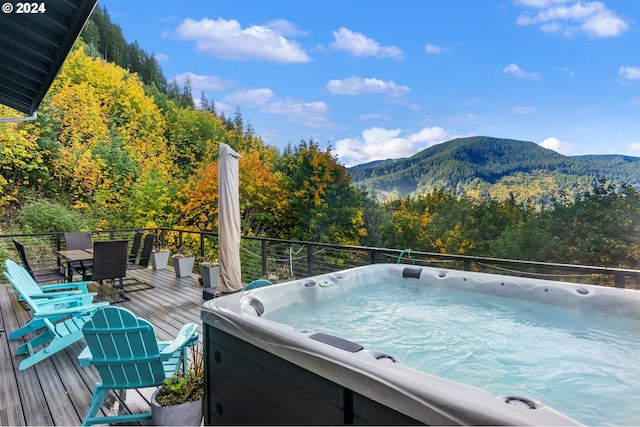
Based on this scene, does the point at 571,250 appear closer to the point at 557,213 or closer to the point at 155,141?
the point at 557,213

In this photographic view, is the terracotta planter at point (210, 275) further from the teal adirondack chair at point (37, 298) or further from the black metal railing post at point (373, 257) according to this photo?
the black metal railing post at point (373, 257)

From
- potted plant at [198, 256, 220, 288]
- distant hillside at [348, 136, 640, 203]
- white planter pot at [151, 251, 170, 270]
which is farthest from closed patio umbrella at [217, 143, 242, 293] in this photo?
distant hillside at [348, 136, 640, 203]

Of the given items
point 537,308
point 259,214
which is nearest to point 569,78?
point 259,214

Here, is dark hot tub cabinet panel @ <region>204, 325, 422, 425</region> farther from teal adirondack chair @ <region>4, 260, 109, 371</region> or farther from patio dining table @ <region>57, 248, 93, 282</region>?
patio dining table @ <region>57, 248, 93, 282</region>

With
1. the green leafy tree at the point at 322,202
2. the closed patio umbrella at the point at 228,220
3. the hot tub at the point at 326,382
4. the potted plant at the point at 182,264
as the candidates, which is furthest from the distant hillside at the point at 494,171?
the closed patio umbrella at the point at 228,220

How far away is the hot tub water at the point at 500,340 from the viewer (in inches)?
66.5

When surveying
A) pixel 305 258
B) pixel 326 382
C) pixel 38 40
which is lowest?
pixel 305 258

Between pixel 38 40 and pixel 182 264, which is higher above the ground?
pixel 38 40

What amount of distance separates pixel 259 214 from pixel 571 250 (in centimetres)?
983

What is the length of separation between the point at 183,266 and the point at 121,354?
13.5 ft

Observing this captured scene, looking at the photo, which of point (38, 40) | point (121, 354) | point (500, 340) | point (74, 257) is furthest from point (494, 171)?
point (121, 354)

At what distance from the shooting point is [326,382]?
4.11ft

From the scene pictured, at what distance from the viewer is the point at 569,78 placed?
46.0 feet

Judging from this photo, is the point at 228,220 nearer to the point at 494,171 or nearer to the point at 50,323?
the point at 50,323
